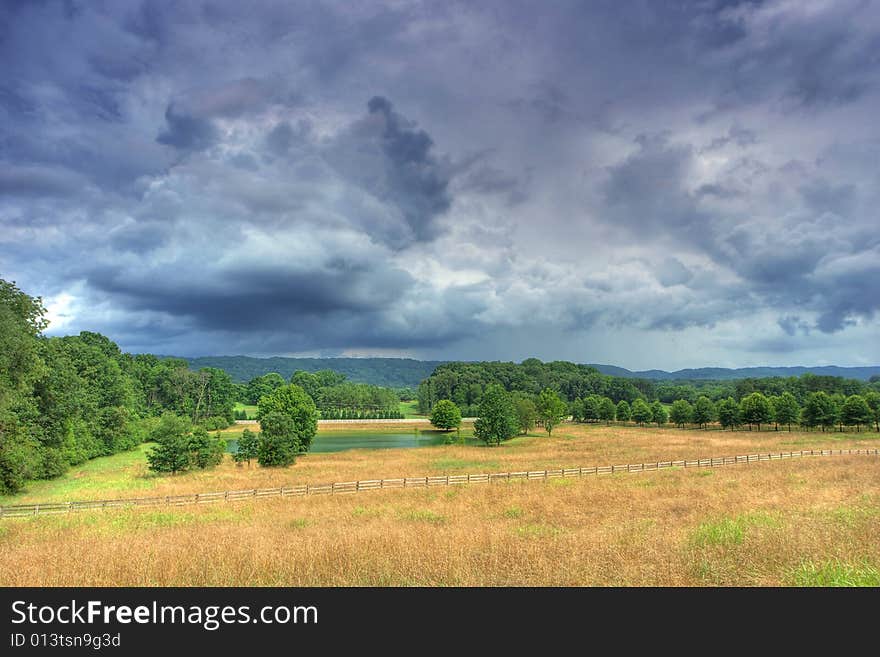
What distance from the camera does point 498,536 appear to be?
1586cm

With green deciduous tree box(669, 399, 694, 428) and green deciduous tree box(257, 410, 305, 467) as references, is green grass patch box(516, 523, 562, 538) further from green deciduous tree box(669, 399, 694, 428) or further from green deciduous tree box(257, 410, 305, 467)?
green deciduous tree box(669, 399, 694, 428)

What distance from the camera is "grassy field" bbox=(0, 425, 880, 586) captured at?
1174 centimetres

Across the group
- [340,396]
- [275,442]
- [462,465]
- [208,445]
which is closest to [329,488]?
[462,465]

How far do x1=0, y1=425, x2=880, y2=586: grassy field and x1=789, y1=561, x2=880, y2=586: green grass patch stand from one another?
6 centimetres

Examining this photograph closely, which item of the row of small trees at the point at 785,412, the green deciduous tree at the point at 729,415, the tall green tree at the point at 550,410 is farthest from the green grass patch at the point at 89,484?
the row of small trees at the point at 785,412

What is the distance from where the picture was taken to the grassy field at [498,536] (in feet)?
38.5

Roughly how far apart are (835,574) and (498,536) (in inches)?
355

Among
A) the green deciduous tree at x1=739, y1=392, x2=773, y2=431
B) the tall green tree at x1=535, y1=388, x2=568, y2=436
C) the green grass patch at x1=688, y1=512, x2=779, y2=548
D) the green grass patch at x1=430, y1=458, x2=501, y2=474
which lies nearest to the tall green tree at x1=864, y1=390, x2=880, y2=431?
the green deciduous tree at x1=739, y1=392, x2=773, y2=431

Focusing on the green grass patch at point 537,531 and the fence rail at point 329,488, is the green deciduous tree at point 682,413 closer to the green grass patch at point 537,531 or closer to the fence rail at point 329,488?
the fence rail at point 329,488

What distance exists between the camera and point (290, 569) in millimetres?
12203

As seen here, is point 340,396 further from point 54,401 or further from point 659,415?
point 54,401

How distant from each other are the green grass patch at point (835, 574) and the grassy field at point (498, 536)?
57 millimetres
